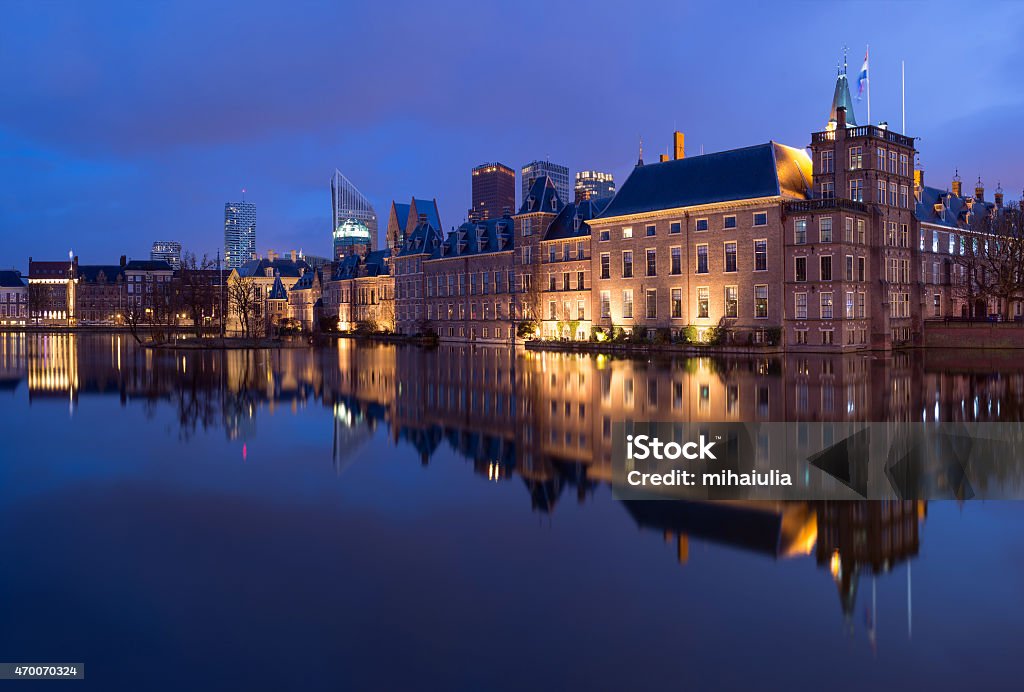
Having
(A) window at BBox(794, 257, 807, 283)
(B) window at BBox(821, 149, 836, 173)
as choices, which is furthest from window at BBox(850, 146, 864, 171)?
(A) window at BBox(794, 257, 807, 283)

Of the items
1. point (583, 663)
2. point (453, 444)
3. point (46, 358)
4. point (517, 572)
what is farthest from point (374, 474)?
point (46, 358)

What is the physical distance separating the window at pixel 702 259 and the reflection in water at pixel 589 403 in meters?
15.1

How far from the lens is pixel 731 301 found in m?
64.1

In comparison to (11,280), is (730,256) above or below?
below

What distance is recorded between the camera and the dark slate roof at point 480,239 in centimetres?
8950

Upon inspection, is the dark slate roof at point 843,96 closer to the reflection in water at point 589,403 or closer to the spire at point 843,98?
the spire at point 843,98

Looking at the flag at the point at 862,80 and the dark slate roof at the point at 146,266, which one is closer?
the flag at the point at 862,80

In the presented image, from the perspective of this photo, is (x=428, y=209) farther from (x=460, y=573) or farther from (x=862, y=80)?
(x=460, y=573)

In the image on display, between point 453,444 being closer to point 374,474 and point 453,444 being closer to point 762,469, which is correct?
point 374,474

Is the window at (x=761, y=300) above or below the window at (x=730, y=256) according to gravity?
below

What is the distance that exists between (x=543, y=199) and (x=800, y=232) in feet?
102

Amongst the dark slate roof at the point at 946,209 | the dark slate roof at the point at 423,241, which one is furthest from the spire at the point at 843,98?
the dark slate roof at the point at 423,241

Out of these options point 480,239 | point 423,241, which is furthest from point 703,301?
point 423,241

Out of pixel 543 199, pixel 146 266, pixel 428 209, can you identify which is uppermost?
pixel 428 209
